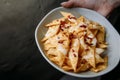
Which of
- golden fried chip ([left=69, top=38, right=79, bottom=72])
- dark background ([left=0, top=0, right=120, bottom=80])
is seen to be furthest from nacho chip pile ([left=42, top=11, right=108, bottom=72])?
dark background ([left=0, top=0, right=120, bottom=80])

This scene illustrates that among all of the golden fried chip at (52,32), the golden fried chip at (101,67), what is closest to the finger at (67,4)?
the golden fried chip at (52,32)

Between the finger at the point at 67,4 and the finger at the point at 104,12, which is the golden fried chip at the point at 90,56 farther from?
the finger at the point at 104,12

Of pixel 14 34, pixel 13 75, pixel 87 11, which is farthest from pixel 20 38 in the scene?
pixel 87 11

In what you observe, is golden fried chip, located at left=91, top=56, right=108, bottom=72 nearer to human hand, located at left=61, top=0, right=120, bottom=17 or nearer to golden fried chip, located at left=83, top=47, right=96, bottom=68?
golden fried chip, located at left=83, top=47, right=96, bottom=68

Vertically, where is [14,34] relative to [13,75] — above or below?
above

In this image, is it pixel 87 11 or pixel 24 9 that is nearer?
pixel 87 11

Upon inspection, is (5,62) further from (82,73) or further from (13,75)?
(82,73)

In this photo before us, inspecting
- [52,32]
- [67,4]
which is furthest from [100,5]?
[52,32]
